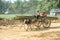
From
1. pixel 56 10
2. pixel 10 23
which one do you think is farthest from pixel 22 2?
pixel 10 23

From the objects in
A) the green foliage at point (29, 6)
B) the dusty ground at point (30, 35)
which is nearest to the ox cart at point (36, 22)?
the dusty ground at point (30, 35)

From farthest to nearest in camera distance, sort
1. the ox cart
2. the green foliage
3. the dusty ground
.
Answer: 1. the green foliage
2. the ox cart
3. the dusty ground

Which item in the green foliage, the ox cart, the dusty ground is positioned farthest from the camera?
the green foliage

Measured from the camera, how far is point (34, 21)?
66.8 feet

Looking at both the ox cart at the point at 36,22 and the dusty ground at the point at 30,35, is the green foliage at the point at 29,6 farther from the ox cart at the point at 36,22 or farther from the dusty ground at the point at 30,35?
the dusty ground at the point at 30,35

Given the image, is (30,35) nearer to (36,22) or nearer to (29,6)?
(36,22)

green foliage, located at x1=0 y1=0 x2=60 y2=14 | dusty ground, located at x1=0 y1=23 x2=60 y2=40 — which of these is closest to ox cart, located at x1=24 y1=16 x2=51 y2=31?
dusty ground, located at x1=0 y1=23 x2=60 y2=40

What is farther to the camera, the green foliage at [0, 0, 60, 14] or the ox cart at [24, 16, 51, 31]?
the green foliage at [0, 0, 60, 14]

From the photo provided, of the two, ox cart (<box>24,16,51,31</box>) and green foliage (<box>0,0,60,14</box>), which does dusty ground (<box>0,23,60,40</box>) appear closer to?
→ ox cart (<box>24,16,51,31</box>)

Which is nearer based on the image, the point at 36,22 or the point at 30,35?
the point at 30,35

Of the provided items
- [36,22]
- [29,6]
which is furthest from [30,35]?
[29,6]

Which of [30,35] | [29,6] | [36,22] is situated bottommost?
[29,6]

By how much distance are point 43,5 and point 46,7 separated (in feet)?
16.3

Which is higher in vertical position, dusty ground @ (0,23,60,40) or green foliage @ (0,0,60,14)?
dusty ground @ (0,23,60,40)
